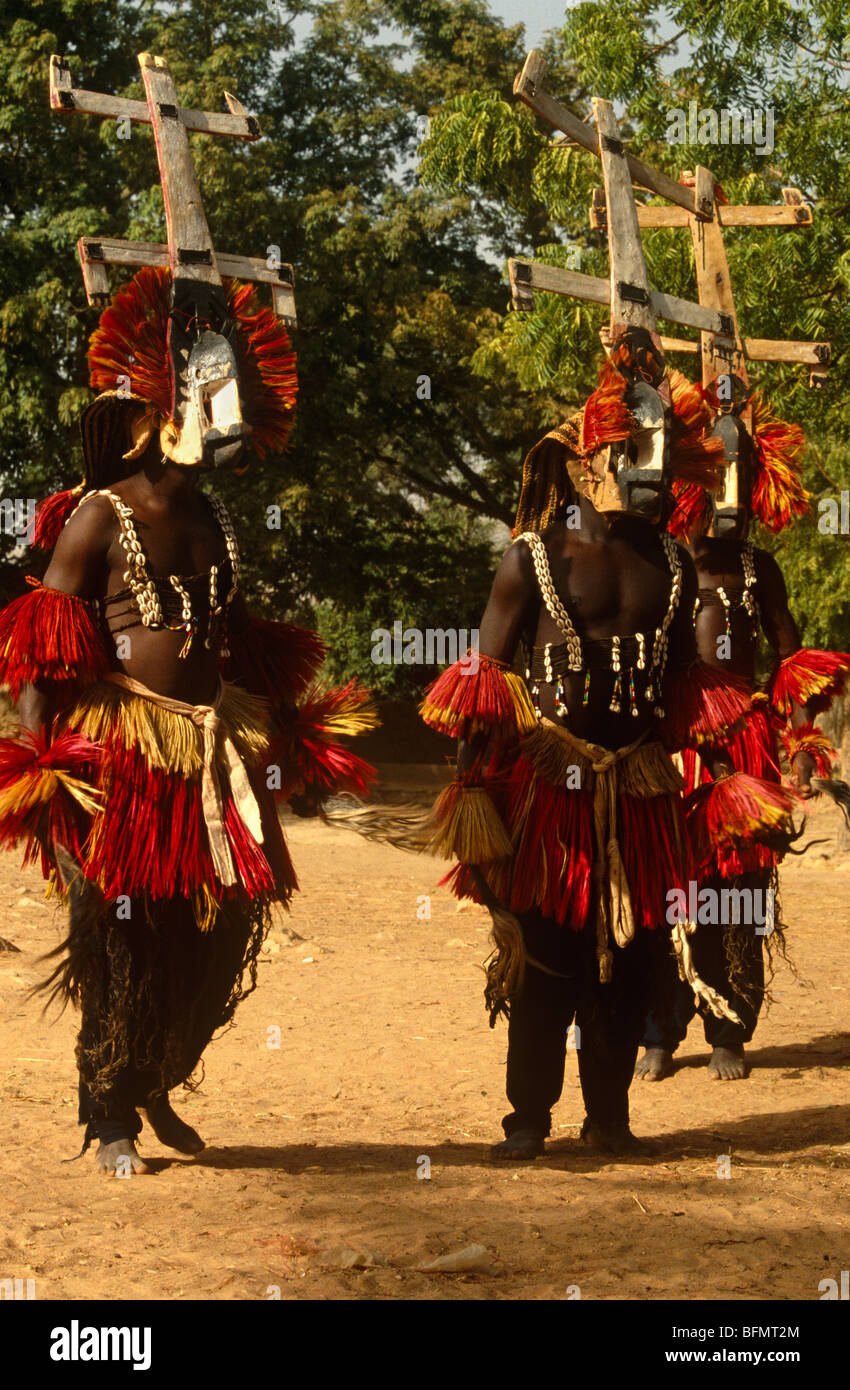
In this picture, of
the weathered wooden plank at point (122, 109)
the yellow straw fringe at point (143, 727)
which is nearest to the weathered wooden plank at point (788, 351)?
the weathered wooden plank at point (122, 109)

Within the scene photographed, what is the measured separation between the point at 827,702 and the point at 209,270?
285 cm

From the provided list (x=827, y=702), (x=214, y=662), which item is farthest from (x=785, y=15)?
(x=214, y=662)

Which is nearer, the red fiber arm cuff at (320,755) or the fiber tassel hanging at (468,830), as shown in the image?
the fiber tassel hanging at (468,830)

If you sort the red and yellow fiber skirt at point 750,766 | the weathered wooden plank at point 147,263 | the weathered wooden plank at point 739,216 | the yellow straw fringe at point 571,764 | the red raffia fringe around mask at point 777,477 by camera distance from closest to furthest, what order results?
1. the weathered wooden plank at point 147,263
2. the yellow straw fringe at point 571,764
3. the red and yellow fiber skirt at point 750,766
4. the red raffia fringe around mask at point 777,477
5. the weathered wooden plank at point 739,216

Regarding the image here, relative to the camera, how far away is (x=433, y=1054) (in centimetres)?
591

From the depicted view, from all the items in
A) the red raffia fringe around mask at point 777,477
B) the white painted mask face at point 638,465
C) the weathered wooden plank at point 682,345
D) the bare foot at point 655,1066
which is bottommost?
the bare foot at point 655,1066

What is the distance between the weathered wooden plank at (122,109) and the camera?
3.89 m

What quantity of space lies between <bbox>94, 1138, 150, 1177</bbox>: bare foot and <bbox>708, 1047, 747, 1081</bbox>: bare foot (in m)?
2.39

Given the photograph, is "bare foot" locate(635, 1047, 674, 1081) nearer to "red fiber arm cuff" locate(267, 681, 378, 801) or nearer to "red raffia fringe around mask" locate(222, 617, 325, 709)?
"red fiber arm cuff" locate(267, 681, 378, 801)

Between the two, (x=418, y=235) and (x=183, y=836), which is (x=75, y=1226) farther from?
(x=418, y=235)

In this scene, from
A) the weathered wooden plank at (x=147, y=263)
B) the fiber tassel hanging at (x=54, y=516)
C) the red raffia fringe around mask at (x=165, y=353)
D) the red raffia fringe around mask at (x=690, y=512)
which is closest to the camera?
the weathered wooden plank at (x=147, y=263)

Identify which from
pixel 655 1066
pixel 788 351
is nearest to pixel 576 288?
pixel 788 351

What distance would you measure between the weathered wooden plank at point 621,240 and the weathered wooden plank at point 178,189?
1.15m

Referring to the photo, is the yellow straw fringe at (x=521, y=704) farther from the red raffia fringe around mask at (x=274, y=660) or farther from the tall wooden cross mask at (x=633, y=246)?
the tall wooden cross mask at (x=633, y=246)
